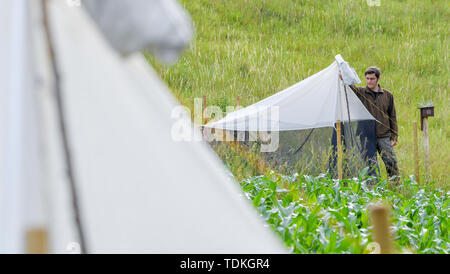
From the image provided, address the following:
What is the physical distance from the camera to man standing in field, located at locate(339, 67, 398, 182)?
24.3ft

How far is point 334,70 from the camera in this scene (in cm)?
764

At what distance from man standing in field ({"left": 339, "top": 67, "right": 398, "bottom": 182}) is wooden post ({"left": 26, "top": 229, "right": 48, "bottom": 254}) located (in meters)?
6.53

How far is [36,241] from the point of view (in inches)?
49.5

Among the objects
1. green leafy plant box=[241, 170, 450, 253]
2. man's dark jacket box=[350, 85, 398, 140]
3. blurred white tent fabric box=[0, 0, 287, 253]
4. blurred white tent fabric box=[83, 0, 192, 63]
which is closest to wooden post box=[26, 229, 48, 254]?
blurred white tent fabric box=[0, 0, 287, 253]

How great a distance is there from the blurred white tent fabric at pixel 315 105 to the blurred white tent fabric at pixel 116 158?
5681 millimetres

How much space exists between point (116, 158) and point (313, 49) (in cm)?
1321

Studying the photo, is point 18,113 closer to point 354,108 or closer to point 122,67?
point 122,67

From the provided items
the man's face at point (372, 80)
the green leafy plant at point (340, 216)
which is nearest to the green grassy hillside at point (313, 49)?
the man's face at point (372, 80)

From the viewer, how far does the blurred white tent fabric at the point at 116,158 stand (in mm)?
1429

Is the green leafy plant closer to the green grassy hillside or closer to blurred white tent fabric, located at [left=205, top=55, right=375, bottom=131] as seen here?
blurred white tent fabric, located at [left=205, top=55, right=375, bottom=131]

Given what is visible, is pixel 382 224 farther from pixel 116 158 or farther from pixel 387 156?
pixel 387 156
